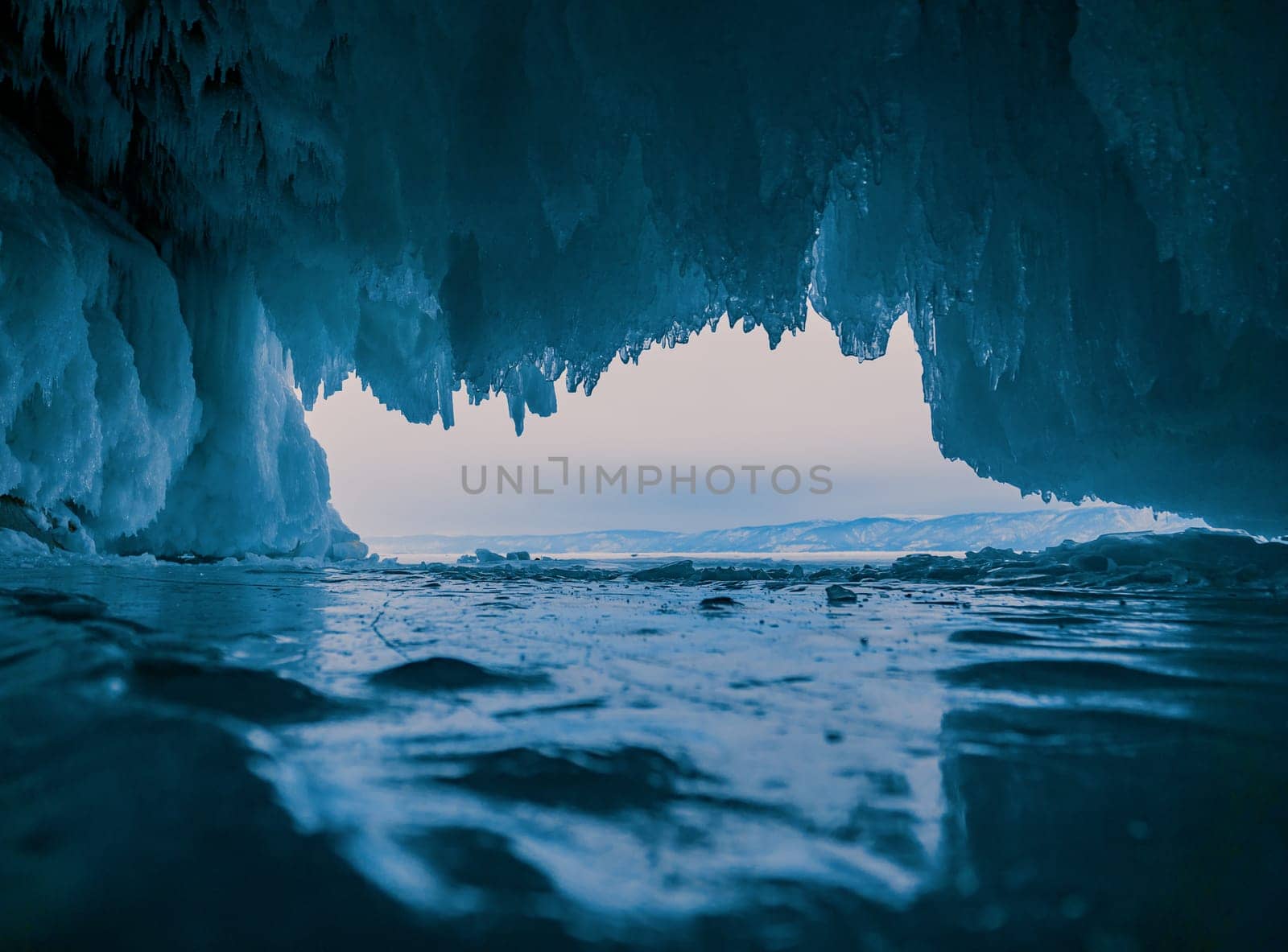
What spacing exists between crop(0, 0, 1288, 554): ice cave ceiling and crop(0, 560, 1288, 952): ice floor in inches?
165

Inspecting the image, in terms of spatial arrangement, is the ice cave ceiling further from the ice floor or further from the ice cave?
the ice floor

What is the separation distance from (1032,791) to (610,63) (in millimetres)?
5545

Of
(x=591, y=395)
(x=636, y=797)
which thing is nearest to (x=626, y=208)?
(x=591, y=395)

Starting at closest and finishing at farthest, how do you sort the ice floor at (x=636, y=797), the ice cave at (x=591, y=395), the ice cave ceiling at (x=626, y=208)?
the ice floor at (x=636, y=797)
the ice cave at (x=591, y=395)
the ice cave ceiling at (x=626, y=208)

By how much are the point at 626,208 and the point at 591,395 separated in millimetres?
2418

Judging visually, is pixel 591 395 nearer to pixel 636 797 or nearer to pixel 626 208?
pixel 626 208

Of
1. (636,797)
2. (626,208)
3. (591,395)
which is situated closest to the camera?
(636,797)

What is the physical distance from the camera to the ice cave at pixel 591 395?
0.82m

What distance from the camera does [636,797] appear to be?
1.03 meters

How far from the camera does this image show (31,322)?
22.6 feet

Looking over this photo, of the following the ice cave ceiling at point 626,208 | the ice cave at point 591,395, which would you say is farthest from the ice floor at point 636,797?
the ice cave ceiling at point 626,208

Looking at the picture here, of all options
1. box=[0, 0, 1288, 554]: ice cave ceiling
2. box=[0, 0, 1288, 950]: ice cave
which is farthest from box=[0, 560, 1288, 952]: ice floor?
box=[0, 0, 1288, 554]: ice cave ceiling

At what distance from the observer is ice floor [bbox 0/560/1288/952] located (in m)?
0.71

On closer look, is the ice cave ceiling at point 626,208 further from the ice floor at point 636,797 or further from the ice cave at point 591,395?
the ice floor at point 636,797
